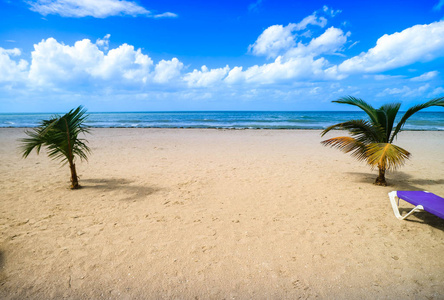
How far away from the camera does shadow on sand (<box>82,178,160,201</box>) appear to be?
5.14m

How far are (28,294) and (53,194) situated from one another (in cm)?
333

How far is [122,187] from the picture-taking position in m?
5.66

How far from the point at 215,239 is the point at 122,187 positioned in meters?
3.34

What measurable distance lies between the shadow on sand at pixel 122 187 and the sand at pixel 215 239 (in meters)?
0.05

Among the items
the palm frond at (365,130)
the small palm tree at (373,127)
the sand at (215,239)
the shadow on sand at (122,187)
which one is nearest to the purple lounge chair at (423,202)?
the sand at (215,239)

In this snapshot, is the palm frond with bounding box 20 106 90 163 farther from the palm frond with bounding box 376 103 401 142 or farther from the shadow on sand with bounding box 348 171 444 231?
the shadow on sand with bounding box 348 171 444 231

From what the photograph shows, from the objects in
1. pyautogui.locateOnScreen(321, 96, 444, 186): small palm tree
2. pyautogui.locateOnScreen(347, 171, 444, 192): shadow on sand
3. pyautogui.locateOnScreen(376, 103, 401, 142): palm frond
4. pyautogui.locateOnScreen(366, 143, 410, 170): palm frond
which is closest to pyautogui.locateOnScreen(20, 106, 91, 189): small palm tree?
pyautogui.locateOnScreen(321, 96, 444, 186): small palm tree

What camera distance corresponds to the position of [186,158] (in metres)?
9.16

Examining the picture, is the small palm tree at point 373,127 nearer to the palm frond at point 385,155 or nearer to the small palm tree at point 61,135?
the palm frond at point 385,155

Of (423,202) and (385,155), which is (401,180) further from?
(423,202)

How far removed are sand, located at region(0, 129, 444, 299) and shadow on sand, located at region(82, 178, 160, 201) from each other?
45 mm

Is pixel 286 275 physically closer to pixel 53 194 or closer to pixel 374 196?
pixel 374 196

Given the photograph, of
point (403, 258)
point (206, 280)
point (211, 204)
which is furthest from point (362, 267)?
point (211, 204)

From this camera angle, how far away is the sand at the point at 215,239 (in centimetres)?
251
